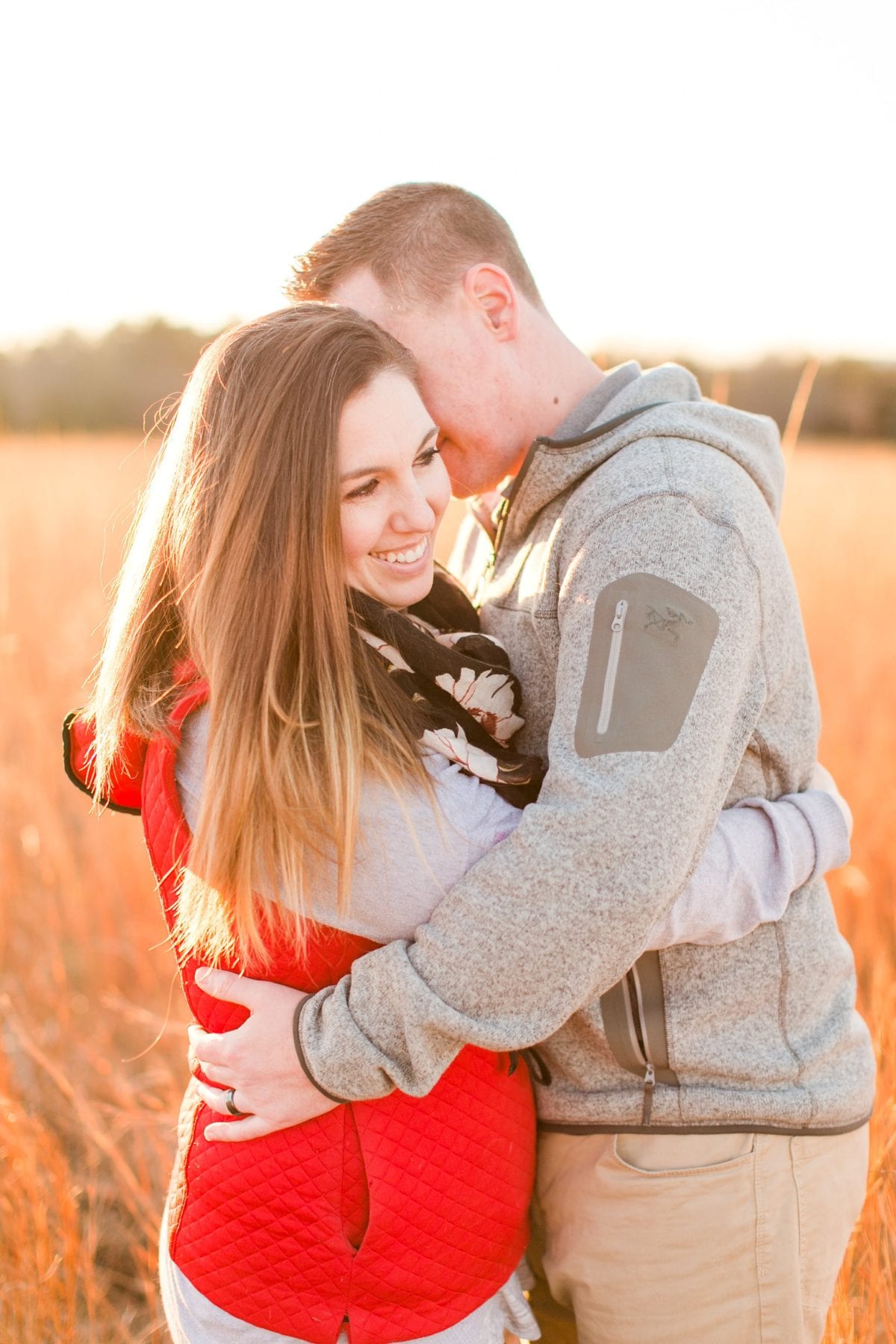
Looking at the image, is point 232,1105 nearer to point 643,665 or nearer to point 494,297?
point 643,665

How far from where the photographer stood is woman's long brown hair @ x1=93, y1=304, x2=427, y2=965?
126cm

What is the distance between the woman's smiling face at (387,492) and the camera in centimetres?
141

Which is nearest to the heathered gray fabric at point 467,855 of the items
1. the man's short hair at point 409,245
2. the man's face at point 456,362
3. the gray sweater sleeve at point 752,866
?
the gray sweater sleeve at point 752,866

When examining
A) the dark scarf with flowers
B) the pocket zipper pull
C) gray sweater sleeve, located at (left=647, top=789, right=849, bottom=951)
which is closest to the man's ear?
the dark scarf with flowers

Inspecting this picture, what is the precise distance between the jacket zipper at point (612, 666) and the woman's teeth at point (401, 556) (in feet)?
1.29

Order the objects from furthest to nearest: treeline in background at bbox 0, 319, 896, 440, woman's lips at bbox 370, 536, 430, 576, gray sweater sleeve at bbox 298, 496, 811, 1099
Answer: treeline in background at bbox 0, 319, 896, 440
woman's lips at bbox 370, 536, 430, 576
gray sweater sleeve at bbox 298, 496, 811, 1099

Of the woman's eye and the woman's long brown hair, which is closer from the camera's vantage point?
the woman's long brown hair

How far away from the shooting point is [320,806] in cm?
124

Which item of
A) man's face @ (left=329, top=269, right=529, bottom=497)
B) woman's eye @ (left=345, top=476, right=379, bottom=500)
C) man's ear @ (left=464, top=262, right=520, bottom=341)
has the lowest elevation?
woman's eye @ (left=345, top=476, right=379, bottom=500)

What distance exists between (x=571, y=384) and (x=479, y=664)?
64 cm

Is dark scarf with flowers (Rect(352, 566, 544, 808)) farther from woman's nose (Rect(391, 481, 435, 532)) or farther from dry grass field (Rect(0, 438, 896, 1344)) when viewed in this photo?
dry grass field (Rect(0, 438, 896, 1344))

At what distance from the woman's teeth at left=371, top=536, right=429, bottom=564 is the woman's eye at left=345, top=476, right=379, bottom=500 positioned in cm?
9

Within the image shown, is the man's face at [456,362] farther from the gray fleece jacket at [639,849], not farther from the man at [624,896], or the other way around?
the gray fleece jacket at [639,849]

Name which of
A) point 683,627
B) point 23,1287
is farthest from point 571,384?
point 23,1287
